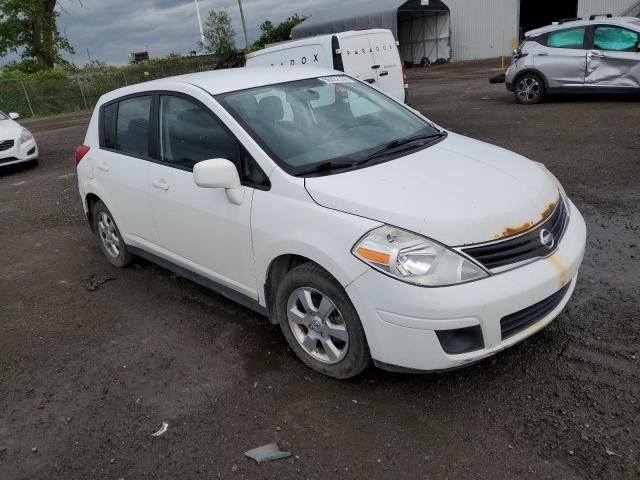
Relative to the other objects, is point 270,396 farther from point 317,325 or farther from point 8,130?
point 8,130

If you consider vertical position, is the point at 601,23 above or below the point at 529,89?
above

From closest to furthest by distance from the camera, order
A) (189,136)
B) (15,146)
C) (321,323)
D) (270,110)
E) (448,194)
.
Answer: (448,194) < (321,323) < (270,110) < (189,136) < (15,146)

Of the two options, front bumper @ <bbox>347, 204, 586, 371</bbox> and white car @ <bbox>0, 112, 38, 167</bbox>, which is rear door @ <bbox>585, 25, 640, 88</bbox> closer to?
front bumper @ <bbox>347, 204, 586, 371</bbox>

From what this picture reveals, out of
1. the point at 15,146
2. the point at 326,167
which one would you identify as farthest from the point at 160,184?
the point at 15,146

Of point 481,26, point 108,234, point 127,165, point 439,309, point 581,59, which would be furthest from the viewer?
point 481,26

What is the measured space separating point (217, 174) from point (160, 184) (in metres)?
0.99

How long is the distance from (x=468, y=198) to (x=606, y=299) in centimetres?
163

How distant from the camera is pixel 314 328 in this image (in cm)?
312

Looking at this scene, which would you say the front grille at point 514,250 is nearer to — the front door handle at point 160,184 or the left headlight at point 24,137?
the front door handle at point 160,184

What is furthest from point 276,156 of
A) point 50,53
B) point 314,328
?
point 50,53

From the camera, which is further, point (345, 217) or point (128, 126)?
point (128, 126)

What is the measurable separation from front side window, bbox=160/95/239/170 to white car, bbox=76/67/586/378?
0.01m

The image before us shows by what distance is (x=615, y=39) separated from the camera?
35.6 feet

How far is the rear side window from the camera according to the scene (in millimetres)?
4270
